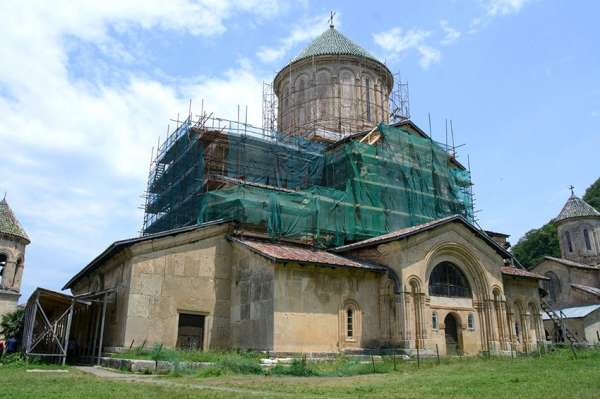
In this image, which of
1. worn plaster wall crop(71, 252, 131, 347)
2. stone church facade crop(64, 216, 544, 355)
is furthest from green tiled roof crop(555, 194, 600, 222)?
worn plaster wall crop(71, 252, 131, 347)

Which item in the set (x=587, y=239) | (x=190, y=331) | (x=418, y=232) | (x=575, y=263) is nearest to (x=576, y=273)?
(x=575, y=263)

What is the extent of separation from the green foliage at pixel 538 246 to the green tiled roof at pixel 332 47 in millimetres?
39159

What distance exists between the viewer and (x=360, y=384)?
12648 millimetres

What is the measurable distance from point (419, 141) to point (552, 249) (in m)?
40.1

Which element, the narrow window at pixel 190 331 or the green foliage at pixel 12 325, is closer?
the narrow window at pixel 190 331

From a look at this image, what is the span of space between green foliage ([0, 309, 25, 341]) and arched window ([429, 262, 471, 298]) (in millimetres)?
21569

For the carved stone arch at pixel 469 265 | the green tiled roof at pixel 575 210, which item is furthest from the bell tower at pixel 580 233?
the carved stone arch at pixel 469 265

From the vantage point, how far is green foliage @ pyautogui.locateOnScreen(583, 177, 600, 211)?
60250 millimetres

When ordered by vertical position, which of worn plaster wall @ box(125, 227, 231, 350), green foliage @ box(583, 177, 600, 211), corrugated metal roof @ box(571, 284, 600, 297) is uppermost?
green foliage @ box(583, 177, 600, 211)

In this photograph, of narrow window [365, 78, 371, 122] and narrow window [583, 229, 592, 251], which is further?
narrow window [583, 229, 592, 251]

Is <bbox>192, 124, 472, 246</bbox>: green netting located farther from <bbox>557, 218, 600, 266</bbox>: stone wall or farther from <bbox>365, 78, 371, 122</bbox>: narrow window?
<bbox>557, 218, 600, 266</bbox>: stone wall

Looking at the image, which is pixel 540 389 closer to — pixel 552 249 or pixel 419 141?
pixel 419 141

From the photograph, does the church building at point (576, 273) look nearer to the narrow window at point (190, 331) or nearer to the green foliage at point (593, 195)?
the green foliage at point (593, 195)

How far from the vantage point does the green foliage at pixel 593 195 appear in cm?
6025
